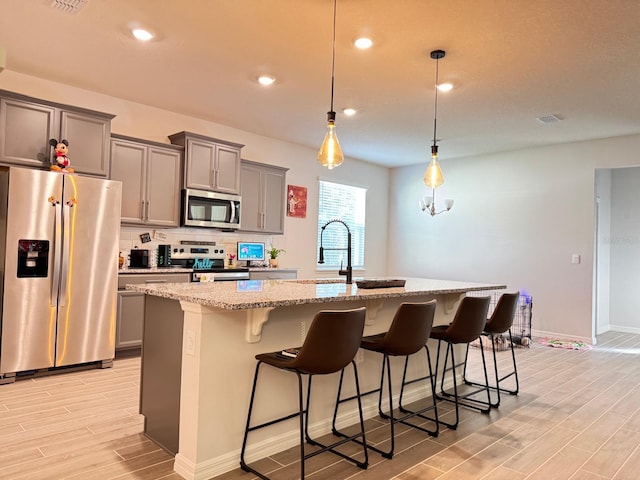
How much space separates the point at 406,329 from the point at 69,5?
3.05 meters

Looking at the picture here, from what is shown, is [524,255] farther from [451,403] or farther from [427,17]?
[427,17]

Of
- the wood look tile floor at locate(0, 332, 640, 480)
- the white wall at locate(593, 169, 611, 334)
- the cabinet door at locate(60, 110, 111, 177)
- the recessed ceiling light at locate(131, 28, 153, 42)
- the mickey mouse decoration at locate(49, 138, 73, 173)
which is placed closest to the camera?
the wood look tile floor at locate(0, 332, 640, 480)

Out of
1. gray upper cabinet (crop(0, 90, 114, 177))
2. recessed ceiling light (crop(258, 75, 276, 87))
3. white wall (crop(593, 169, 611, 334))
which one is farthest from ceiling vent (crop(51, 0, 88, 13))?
white wall (crop(593, 169, 611, 334))

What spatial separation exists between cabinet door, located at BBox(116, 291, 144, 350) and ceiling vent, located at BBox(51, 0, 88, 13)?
2.50 metres

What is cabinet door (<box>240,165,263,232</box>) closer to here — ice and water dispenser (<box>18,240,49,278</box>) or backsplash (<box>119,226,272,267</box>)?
backsplash (<box>119,226,272,267</box>)

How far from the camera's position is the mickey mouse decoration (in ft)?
13.2

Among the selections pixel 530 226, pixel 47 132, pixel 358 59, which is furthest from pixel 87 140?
pixel 530 226

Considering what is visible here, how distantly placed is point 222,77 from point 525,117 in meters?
3.46

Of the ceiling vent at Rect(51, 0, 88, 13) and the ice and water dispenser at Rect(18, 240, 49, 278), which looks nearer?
the ceiling vent at Rect(51, 0, 88, 13)

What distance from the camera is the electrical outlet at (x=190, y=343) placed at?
2.33 metres

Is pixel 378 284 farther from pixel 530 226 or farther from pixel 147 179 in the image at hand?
pixel 530 226

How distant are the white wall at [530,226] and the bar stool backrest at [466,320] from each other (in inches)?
151

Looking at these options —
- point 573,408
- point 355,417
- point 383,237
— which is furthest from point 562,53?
point 383,237

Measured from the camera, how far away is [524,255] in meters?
6.78
